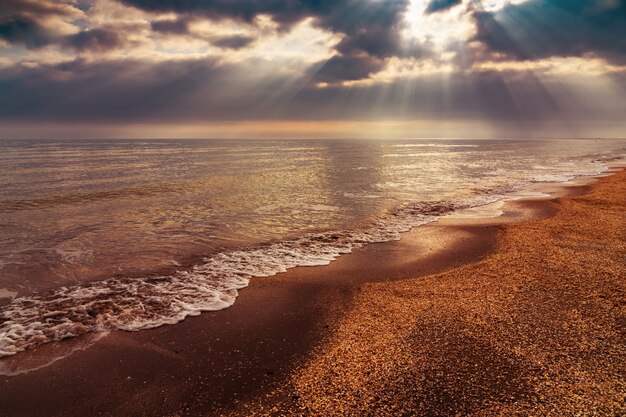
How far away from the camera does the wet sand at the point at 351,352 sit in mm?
4293

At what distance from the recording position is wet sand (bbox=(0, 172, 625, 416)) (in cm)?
429

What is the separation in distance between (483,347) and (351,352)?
6.48ft

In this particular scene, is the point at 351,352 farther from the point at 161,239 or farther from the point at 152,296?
the point at 161,239

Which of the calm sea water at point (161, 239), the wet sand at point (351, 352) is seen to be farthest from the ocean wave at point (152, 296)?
the wet sand at point (351, 352)

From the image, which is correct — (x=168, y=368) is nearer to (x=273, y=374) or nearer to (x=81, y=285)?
(x=273, y=374)

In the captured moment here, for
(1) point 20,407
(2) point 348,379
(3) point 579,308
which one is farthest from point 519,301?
(1) point 20,407

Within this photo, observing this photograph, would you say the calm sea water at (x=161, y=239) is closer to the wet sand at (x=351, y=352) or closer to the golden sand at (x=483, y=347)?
the wet sand at (x=351, y=352)

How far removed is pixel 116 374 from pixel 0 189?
92.3 feet

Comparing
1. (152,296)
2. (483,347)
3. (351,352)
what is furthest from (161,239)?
(483,347)

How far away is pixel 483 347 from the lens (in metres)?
5.27

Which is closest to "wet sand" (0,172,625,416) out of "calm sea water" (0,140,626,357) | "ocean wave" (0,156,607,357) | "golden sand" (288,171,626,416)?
"golden sand" (288,171,626,416)

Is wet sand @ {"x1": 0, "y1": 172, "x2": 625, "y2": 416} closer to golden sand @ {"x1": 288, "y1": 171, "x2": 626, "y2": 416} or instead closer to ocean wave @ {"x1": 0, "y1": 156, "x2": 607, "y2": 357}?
golden sand @ {"x1": 288, "y1": 171, "x2": 626, "y2": 416}

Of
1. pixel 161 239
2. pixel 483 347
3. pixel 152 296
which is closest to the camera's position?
pixel 483 347

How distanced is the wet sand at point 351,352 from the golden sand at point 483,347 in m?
0.02
